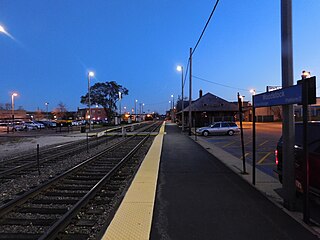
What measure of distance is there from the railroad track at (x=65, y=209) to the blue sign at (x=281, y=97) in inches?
167

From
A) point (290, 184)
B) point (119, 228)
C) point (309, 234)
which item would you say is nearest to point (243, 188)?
point (290, 184)

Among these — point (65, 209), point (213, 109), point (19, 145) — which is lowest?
point (19, 145)

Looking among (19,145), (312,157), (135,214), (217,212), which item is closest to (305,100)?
(312,157)

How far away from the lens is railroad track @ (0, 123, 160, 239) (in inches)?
200

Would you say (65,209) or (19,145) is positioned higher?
(65,209)

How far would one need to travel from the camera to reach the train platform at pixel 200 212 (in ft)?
15.7

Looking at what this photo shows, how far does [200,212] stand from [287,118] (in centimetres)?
268

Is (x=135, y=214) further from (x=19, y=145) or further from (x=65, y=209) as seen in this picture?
(x=19, y=145)

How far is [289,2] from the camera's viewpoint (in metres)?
6.21

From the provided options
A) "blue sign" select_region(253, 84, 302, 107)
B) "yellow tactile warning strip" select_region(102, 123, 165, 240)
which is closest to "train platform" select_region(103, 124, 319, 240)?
"yellow tactile warning strip" select_region(102, 123, 165, 240)

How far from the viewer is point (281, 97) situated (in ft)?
19.8

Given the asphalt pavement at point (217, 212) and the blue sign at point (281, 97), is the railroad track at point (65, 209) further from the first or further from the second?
the blue sign at point (281, 97)

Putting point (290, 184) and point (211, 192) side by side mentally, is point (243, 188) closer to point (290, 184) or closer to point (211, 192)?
point (211, 192)

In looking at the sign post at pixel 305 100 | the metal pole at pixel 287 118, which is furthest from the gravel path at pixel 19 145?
the sign post at pixel 305 100
